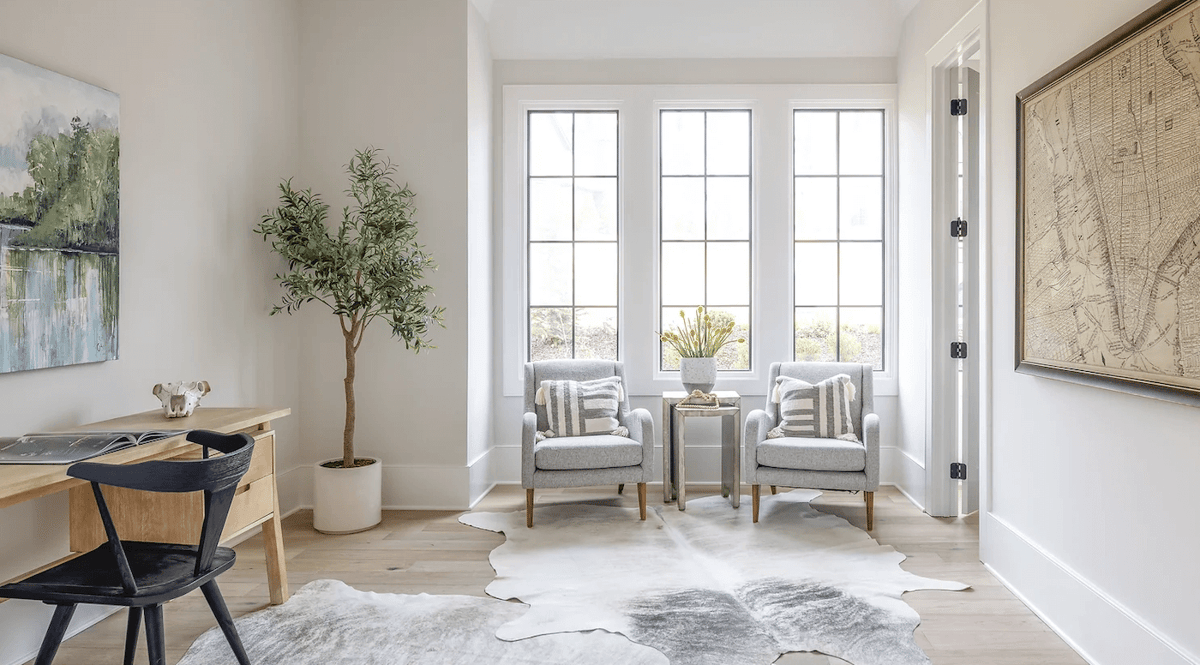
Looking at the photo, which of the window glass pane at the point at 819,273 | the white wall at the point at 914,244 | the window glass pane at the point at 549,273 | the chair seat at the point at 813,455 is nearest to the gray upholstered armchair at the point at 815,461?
the chair seat at the point at 813,455

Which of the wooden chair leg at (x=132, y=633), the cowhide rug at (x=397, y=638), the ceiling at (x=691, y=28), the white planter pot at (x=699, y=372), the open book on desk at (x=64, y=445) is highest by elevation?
the ceiling at (x=691, y=28)

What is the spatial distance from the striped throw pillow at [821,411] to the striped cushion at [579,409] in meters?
0.98

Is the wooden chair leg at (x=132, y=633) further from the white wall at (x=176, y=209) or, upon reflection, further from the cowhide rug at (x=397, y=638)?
the white wall at (x=176, y=209)

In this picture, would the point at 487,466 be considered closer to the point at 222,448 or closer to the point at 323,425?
the point at 323,425

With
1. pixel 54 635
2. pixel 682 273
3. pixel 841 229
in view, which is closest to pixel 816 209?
pixel 841 229

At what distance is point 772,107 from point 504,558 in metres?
3.36

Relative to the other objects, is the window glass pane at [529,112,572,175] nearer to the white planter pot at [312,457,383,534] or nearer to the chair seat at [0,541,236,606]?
the white planter pot at [312,457,383,534]

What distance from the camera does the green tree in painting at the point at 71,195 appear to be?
2373 mm

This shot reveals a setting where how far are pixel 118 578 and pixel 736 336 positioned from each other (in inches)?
151

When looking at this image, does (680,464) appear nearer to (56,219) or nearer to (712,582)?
(712,582)

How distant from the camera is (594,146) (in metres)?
4.97

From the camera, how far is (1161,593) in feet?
6.90

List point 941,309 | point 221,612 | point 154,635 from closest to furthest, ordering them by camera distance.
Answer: point 154,635
point 221,612
point 941,309

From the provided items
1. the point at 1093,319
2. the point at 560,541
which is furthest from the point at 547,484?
the point at 1093,319
